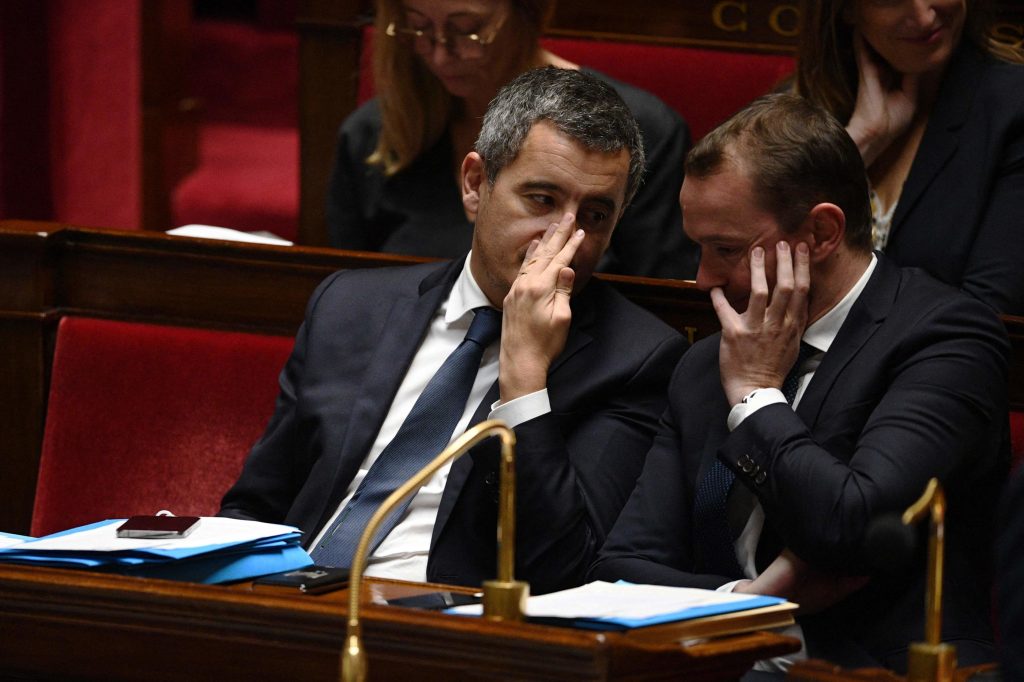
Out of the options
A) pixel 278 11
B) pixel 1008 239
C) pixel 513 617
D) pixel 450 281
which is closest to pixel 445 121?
pixel 450 281

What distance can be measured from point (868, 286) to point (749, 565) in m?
0.34

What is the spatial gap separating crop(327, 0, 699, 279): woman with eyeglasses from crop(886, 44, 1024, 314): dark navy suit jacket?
1.31 feet

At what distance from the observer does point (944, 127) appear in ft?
6.96

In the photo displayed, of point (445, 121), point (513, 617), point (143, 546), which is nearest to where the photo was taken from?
point (513, 617)

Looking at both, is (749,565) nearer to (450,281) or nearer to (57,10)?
(450,281)

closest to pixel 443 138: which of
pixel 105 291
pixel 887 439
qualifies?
pixel 105 291

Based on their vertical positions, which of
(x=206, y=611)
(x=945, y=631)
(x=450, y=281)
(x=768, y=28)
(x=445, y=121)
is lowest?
(x=945, y=631)

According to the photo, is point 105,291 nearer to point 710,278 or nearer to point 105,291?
point 105,291

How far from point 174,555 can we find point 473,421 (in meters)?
0.59

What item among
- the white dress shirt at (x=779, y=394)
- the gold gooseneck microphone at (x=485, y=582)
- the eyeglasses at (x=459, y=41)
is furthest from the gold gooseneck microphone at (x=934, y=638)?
the eyeglasses at (x=459, y=41)

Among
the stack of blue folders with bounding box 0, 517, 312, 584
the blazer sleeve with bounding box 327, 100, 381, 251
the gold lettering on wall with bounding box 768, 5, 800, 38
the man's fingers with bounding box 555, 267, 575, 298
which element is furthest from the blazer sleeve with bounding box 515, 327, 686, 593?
the gold lettering on wall with bounding box 768, 5, 800, 38

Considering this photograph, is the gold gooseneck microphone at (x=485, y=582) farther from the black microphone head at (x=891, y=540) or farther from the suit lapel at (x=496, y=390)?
the suit lapel at (x=496, y=390)

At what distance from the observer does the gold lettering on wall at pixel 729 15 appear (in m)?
2.86

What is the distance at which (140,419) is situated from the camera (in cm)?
225
